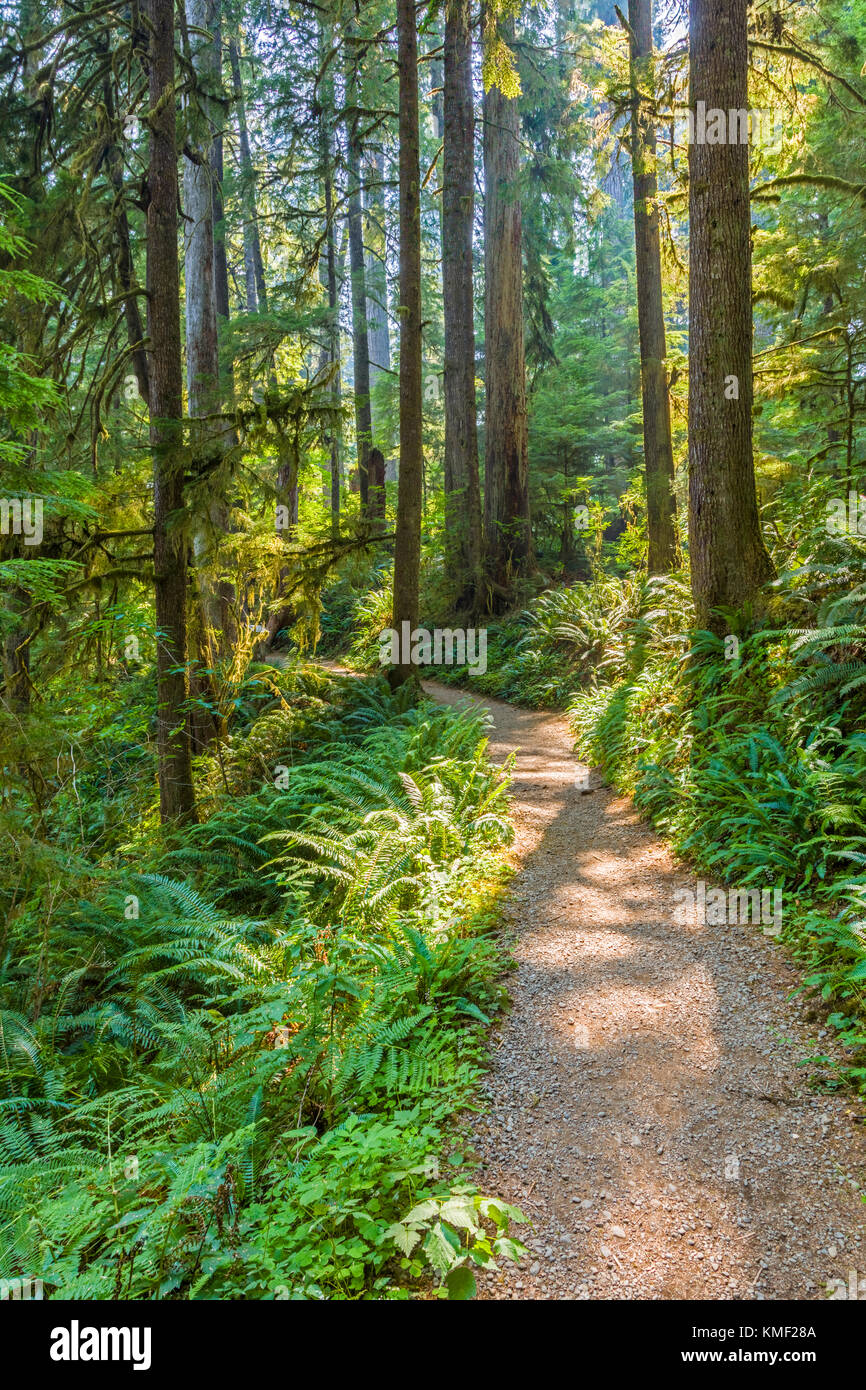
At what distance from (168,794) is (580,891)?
13.5 ft

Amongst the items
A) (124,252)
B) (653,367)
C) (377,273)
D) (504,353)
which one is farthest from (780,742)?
(377,273)

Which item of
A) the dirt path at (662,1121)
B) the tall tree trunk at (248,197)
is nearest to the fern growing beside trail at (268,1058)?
the dirt path at (662,1121)

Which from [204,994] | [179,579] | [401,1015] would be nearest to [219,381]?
[179,579]

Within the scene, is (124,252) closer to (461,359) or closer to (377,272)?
(461,359)

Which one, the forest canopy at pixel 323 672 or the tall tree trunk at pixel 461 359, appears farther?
the tall tree trunk at pixel 461 359

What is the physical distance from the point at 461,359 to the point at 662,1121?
42.9 ft

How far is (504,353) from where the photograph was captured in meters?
13.8

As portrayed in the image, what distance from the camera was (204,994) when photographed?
486 cm

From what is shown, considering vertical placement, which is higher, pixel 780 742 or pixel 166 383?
pixel 166 383

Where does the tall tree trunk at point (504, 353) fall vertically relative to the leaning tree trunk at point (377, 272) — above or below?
below

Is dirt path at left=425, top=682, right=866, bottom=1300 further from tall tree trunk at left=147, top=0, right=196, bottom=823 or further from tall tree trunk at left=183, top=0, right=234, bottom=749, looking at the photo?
tall tree trunk at left=183, top=0, right=234, bottom=749

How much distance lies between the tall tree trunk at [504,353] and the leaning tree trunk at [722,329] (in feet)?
24.1

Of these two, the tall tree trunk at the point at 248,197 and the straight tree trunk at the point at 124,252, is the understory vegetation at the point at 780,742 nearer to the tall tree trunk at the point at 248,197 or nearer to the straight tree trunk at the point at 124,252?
the straight tree trunk at the point at 124,252

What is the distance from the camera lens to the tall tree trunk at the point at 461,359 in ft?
40.6
